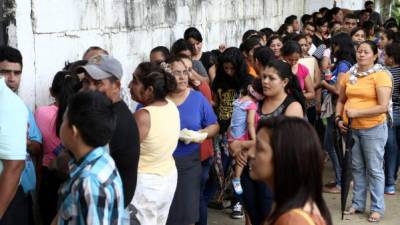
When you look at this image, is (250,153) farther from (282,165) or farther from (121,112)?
(121,112)

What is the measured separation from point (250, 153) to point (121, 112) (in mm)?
1097

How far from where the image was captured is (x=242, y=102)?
5.05 meters

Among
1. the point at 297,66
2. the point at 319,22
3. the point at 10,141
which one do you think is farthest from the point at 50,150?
the point at 319,22

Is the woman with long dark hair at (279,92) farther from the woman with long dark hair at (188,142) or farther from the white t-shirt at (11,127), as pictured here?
the white t-shirt at (11,127)

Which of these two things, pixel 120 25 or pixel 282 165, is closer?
pixel 282 165

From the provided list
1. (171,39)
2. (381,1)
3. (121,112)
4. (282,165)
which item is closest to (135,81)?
(121,112)

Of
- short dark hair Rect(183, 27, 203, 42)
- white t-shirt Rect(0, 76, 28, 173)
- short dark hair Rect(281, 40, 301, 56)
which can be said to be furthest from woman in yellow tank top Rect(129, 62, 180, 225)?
short dark hair Rect(183, 27, 203, 42)

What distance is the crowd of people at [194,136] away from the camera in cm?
258

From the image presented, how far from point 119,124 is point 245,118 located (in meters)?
1.79

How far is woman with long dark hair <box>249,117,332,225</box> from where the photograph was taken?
2.41m

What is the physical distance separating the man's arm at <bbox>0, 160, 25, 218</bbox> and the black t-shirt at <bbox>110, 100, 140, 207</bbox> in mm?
491

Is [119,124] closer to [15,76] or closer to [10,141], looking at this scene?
[10,141]

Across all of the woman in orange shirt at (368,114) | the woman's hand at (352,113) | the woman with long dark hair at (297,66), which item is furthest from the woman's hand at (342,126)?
the woman with long dark hair at (297,66)

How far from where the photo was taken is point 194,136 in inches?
194
